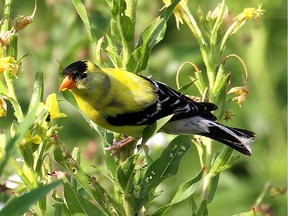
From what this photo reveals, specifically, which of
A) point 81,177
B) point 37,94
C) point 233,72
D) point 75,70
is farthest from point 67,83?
point 233,72

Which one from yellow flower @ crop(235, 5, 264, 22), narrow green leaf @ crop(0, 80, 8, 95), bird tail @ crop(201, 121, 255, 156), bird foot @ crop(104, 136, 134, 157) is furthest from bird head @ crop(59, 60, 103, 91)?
yellow flower @ crop(235, 5, 264, 22)

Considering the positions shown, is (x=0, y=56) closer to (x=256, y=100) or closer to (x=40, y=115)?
(x=40, y=115)

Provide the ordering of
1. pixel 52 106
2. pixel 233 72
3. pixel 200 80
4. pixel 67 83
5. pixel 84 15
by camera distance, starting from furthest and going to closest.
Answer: pixel 233 72 → pixel 67 83 → pixel 200 80 → pixel 84 15 → pixel 52 106


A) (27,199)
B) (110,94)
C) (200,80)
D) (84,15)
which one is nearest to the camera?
(27,199)

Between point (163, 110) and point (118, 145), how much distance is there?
18.1 inches

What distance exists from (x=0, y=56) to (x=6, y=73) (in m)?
0.06

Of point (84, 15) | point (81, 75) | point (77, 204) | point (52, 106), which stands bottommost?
point (77, 204)

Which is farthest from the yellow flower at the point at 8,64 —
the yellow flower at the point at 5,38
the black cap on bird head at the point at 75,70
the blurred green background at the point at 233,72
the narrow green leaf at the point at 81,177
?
the blurred green background at the point at 233,72

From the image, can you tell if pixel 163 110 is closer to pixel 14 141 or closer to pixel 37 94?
pixel 37 94

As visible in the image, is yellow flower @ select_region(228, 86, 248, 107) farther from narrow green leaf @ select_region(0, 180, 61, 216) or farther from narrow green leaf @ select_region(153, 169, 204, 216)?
narrow green leaf @ select_region(0, 180, 61, 216)

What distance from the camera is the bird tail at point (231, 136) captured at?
299 centimetres

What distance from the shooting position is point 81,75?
328 centimetres

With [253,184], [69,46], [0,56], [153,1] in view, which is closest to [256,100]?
[253,184]

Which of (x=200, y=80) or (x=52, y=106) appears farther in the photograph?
(x=200, y=80)
